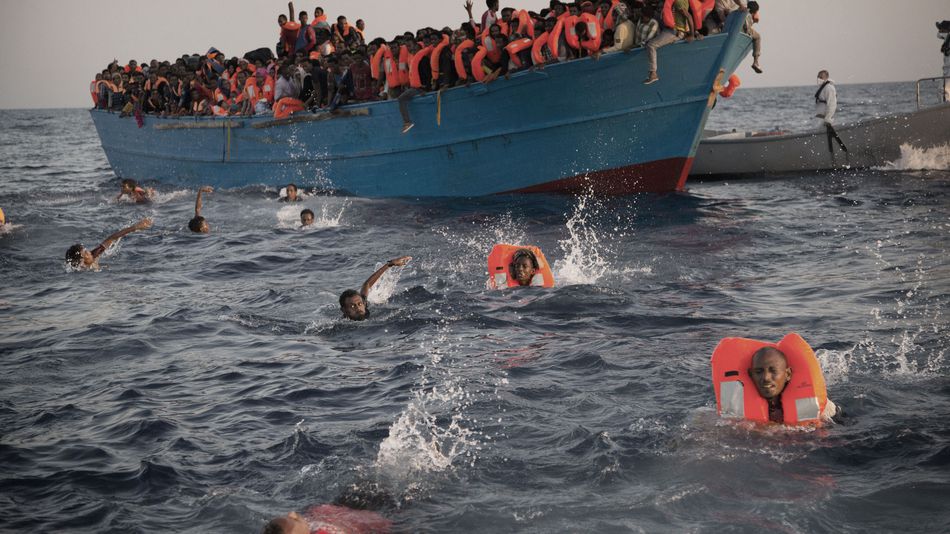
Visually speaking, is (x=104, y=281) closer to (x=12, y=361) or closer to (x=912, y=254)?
(x=12, y=361)

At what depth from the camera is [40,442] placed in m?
7.40

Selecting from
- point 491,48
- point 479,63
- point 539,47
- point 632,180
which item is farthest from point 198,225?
point 632,180

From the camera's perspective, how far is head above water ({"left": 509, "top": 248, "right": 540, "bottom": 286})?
11.0 metres

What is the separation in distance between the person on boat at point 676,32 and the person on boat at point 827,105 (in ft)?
17.5

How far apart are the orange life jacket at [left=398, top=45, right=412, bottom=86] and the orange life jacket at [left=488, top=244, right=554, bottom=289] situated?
7580 mm

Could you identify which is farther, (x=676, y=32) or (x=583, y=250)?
(x=676, y=32)

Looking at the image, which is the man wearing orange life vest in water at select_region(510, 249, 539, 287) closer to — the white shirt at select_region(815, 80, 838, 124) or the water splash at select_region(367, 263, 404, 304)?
the water splash at select_region(367, 263, 404, 304)

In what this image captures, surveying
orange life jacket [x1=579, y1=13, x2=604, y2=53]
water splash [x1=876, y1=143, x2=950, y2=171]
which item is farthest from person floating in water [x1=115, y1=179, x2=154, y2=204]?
water splash [x1=876, y1=143, x2=950, y2=171]

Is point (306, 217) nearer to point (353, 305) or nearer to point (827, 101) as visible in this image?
point (353, 305)

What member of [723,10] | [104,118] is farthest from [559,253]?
[104,118]

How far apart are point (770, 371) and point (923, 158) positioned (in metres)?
15.6

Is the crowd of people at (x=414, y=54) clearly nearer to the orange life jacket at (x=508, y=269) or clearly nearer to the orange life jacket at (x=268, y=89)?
the orange life jacket at (x=268, y=89)

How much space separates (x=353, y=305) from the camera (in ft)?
34.0

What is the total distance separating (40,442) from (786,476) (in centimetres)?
566
